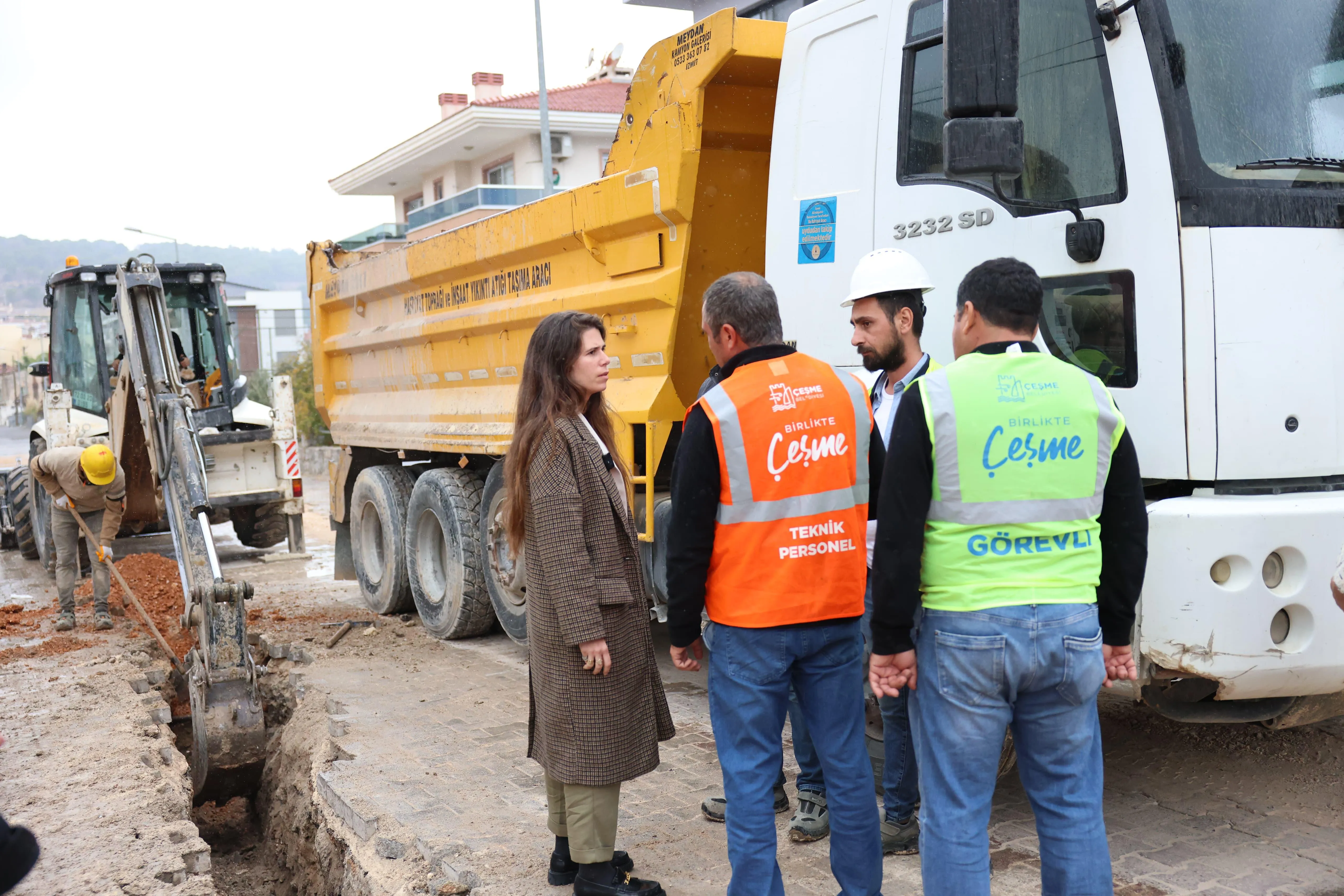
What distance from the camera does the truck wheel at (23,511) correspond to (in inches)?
484

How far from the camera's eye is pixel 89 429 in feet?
35.7

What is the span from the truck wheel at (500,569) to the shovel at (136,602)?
170 centimetres

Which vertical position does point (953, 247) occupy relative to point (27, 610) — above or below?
above

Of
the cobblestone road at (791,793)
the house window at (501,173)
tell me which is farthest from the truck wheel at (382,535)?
the house window at (501,173)

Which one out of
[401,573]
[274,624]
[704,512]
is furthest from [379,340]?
[704,512]

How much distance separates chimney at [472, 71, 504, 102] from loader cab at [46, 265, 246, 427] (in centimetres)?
2374

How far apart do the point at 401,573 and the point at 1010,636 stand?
19.2ft

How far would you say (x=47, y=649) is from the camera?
7.28m

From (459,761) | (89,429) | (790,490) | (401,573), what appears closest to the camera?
(790,490)

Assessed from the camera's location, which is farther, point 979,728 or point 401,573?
point 401,573

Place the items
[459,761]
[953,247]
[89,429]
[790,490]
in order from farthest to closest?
[89,429], [459,761], [953,247], [790,490]

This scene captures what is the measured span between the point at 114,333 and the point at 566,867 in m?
9.68

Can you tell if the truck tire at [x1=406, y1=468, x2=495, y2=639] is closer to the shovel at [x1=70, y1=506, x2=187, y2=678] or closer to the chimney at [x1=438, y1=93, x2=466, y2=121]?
the shovel at [x1=70, y1=506, x2=187, y2=678]

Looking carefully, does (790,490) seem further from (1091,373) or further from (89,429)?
(89,429)
